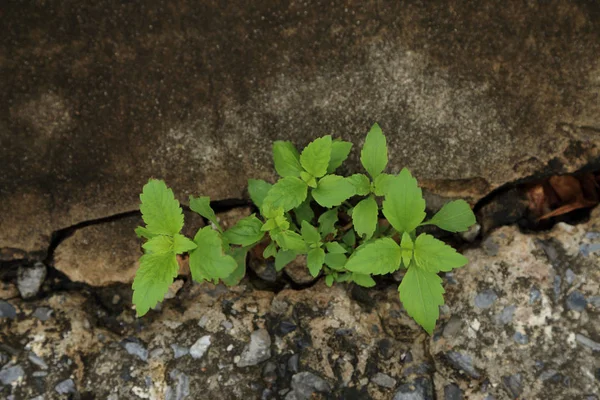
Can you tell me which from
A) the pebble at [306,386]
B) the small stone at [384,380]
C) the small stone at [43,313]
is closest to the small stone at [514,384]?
the small stone at [384,380]

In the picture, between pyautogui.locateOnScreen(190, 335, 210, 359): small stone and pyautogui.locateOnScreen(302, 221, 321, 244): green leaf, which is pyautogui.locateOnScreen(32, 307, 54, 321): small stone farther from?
pyautogui.locateOnScreen(302, 221, 321, 244): green leaf

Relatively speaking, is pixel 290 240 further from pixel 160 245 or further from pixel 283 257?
pixel 160 245

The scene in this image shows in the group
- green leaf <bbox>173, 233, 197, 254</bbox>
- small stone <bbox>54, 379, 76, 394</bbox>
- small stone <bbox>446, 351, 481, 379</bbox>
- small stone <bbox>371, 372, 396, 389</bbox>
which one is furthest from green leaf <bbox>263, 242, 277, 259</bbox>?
small stone <bbox>54, 379, 76, 394</bbox>

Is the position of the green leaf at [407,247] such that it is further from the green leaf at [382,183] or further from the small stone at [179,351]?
the small stone at [179,351]

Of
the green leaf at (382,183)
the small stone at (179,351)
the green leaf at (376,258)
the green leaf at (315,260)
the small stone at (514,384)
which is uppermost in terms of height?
the green leaf at (382,183)

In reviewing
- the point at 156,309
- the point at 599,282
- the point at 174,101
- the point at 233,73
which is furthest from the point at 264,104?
the point at 599,282

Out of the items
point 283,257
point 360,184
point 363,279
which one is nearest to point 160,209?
point 283,257
